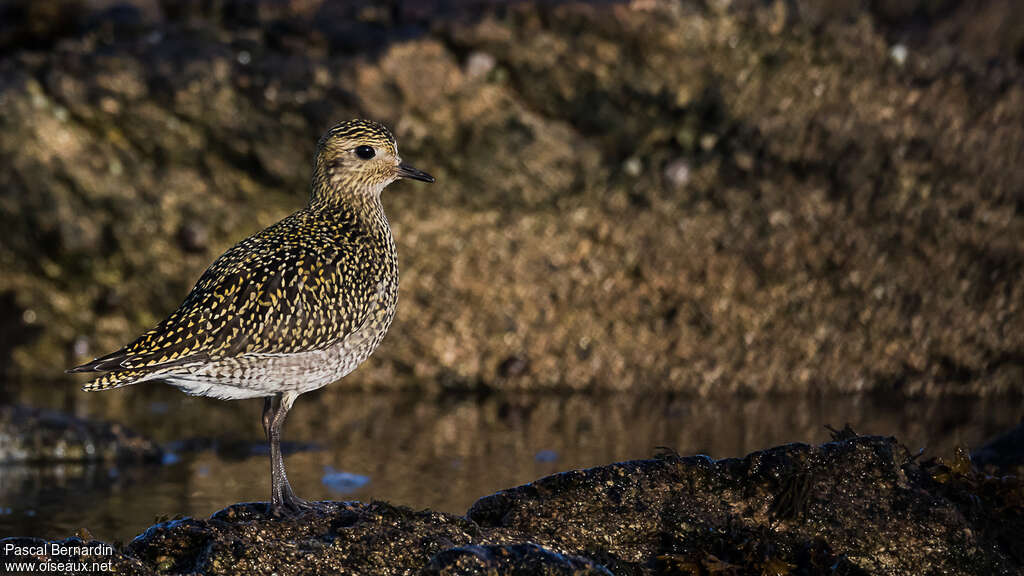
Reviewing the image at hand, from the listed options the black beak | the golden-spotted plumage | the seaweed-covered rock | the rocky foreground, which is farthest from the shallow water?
the rocky foreground

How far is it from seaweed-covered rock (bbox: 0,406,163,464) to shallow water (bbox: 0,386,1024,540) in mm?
147

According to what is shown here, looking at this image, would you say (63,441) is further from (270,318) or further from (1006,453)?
(1006,453)

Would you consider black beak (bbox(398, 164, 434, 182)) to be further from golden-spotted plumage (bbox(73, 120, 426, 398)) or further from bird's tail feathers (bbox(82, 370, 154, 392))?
bird's tail feathers (bbox(82, 370, 154, 392))

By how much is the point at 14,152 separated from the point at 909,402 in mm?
7560

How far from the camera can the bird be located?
5.63m

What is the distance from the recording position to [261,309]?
5.73 metres

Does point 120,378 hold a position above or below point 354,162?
below

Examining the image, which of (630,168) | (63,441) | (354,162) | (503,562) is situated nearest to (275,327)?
(354,162)

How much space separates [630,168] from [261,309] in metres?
5.16

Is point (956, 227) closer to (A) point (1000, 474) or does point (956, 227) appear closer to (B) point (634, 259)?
(B) point (634, 259)

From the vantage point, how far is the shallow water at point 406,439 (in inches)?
306

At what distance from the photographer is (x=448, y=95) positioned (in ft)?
33.7

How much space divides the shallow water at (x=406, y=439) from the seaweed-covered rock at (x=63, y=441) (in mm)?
147

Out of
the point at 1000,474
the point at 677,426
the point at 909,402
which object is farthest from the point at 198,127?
the point at 1000,474
